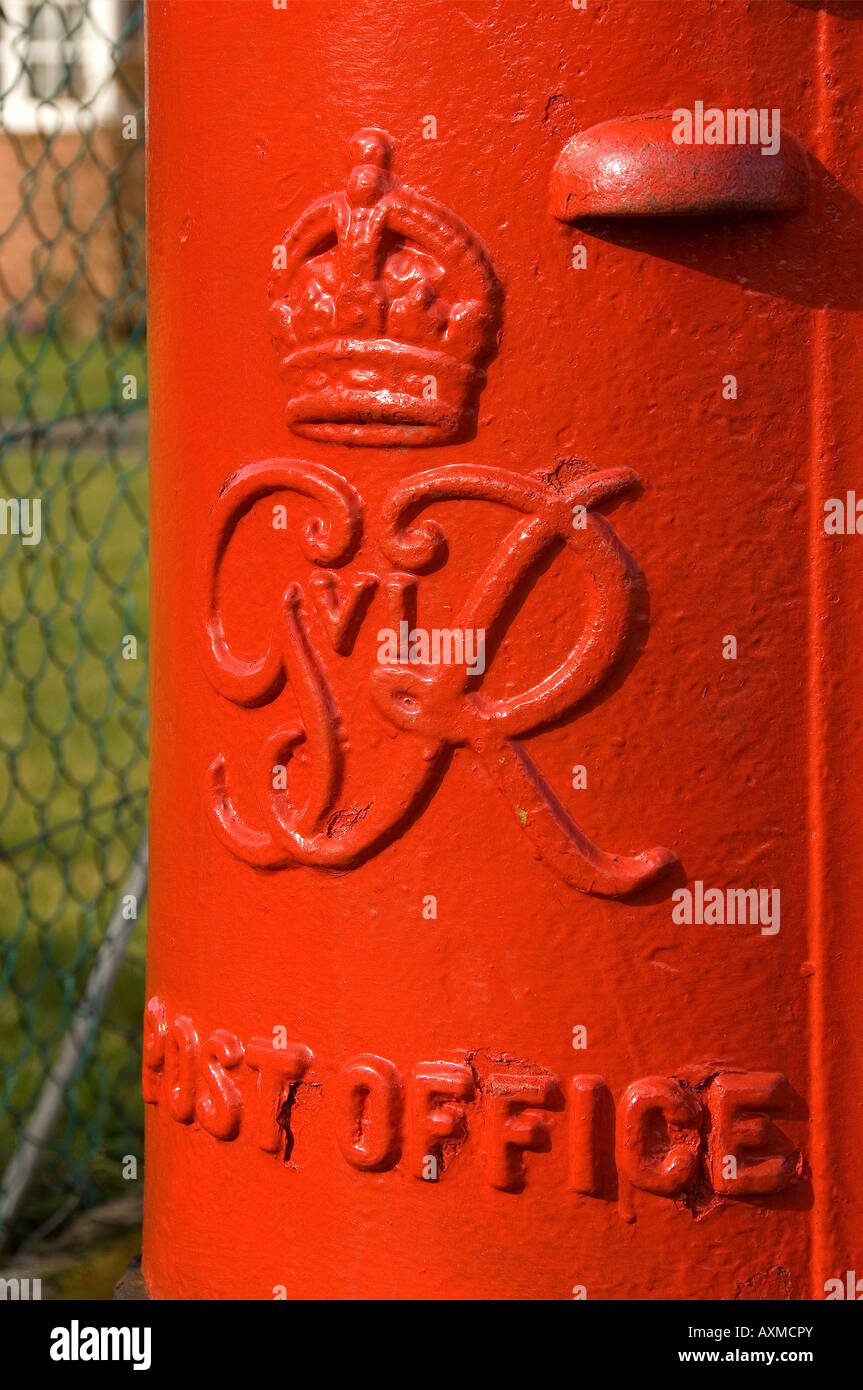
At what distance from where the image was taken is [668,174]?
1.54 meters

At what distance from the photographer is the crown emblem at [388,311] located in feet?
5.37

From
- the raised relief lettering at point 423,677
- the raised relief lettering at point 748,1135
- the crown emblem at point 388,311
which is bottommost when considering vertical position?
the raised relief lettering at point 748,1135

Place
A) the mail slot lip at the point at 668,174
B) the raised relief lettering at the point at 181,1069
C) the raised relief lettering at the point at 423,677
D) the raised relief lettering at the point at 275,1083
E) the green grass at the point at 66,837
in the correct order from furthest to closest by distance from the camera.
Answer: the green grass at the point at 66,837 < the raised relief lettering at the point at 181,1069 < the raised relief lettering at the point at 275,1083 < the raised relief lettering at the point at 423,677 < the mail slot lip at the point at 668,174

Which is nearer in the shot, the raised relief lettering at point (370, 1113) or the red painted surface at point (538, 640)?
the red painted surface at point (538, 640)

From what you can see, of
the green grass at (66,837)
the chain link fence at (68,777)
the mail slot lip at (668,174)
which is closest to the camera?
the mail slot lip at (668,174)

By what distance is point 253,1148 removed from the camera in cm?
186

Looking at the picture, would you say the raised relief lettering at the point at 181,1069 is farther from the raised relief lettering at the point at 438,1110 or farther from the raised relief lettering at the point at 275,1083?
the raised relief lettering at the point at 438,1110

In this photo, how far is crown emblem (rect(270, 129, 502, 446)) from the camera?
164 cm

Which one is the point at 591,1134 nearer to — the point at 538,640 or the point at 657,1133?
the point at 657,1133

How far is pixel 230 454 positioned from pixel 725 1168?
3.12ft

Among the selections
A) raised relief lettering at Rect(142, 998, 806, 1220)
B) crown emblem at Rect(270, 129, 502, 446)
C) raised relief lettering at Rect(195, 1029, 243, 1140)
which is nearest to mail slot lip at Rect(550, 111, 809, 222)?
crown emblem at Rect(270, 129, 502, 446)

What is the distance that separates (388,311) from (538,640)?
1.24ft

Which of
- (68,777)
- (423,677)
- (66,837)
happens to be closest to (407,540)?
(423,677)

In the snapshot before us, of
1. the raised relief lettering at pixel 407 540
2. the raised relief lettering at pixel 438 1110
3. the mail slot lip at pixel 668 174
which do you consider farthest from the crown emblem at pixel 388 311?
the raised relief lettering at pixel 438 1110
